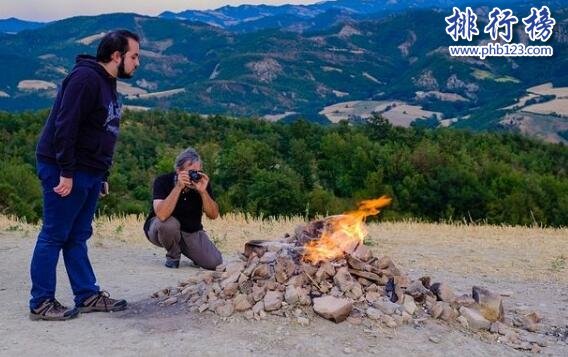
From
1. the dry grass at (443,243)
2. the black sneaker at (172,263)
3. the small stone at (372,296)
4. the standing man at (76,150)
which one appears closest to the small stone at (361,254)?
the small stone at (372,296)

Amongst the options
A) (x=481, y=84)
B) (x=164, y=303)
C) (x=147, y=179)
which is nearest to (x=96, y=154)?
(x=164, y=303)

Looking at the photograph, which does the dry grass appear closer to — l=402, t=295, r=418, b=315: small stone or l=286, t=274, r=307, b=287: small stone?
l=402, t=295, r=418, b=315: small stone

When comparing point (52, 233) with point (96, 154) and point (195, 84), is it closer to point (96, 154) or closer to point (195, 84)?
point (96, 154)

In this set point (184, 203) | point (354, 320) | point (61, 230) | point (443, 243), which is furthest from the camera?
point (443, 243)

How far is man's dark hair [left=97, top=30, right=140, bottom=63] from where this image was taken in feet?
17.1

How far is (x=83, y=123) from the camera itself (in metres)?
5.15

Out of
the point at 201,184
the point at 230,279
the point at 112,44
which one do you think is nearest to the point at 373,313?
the point at 230,279

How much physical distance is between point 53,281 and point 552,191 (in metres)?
35.4

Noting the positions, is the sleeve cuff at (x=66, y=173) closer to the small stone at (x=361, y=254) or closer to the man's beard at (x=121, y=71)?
the man's beard at (x=121, y=71)

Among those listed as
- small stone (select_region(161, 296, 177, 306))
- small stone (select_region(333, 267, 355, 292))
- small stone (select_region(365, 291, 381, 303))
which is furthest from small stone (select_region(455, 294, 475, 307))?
small stone (select_region(161, 296, 177, 306))

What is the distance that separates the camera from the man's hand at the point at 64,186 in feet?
16.5

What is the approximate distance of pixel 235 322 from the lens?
18.0 ft

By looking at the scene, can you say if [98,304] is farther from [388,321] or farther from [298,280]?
[388,321]

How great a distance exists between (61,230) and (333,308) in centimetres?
225
